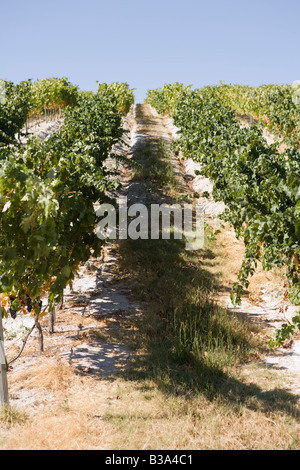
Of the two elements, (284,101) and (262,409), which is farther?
(284,101)

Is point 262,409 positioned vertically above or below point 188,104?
below

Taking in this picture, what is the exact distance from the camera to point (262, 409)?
14.5ft

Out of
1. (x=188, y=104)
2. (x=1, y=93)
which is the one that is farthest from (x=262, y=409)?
(x=1, y=93)

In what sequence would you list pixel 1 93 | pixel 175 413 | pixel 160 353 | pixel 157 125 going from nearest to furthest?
pixel 175 413 < pixel 160 353 < pixel 1 93 < pixel 157 125

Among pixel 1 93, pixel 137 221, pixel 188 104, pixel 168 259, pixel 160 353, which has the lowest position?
pixel 160 353

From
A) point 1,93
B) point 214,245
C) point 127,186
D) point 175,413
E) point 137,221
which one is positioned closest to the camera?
point 175,413

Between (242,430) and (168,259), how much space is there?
5.51 m

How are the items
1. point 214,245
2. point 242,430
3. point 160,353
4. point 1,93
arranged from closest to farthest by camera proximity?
point 242,430 < point 160,353 < point 214,245 < point 1,93

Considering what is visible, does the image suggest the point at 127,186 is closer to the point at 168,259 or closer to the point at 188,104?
the point at 188,104

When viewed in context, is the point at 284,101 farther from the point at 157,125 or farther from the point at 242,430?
the point at 242,430

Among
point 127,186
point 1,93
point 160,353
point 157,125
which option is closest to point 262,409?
point 160,353
